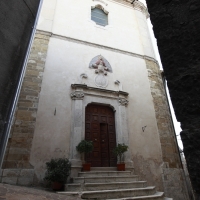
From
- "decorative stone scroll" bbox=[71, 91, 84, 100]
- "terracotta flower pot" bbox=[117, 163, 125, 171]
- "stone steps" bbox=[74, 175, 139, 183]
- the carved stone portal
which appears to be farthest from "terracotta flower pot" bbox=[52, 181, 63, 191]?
the carved stone portal

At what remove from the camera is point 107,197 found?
3.63 metres

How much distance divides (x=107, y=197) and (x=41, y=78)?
14.5 feet

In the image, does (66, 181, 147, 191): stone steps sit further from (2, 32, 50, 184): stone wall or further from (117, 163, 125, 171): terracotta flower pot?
(2, 32, 50, 184): stone wall

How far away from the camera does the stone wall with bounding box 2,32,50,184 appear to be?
4503 mm

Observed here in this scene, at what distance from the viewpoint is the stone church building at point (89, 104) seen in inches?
201

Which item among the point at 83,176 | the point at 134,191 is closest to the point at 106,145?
the point at 83,176

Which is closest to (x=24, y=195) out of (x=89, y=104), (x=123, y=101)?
(x=89, y=104)

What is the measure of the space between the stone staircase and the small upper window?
288 inches

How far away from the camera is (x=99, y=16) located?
9.01 metres

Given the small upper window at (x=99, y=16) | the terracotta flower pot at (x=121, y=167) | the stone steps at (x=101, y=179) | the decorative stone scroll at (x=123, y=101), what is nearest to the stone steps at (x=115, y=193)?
the stone steps at (x=101, y=179)

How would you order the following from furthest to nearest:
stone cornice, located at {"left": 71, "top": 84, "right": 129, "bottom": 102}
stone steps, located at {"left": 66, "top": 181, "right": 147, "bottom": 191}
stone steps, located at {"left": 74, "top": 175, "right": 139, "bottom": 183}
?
stone cornice, located at {"left": 71, "top": 84, "right": 129, "bottom": 102}, stone steps, located at {"left": 74, "top": 175, "right": 139, "bottom": 183}, stone steps, located at {"left": 66, "top": 181, "right": 147, "bottom": 191}

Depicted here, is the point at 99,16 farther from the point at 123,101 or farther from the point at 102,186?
the point at 102,186

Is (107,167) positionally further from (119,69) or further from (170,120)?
(119,69)

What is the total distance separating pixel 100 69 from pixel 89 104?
1615mm
